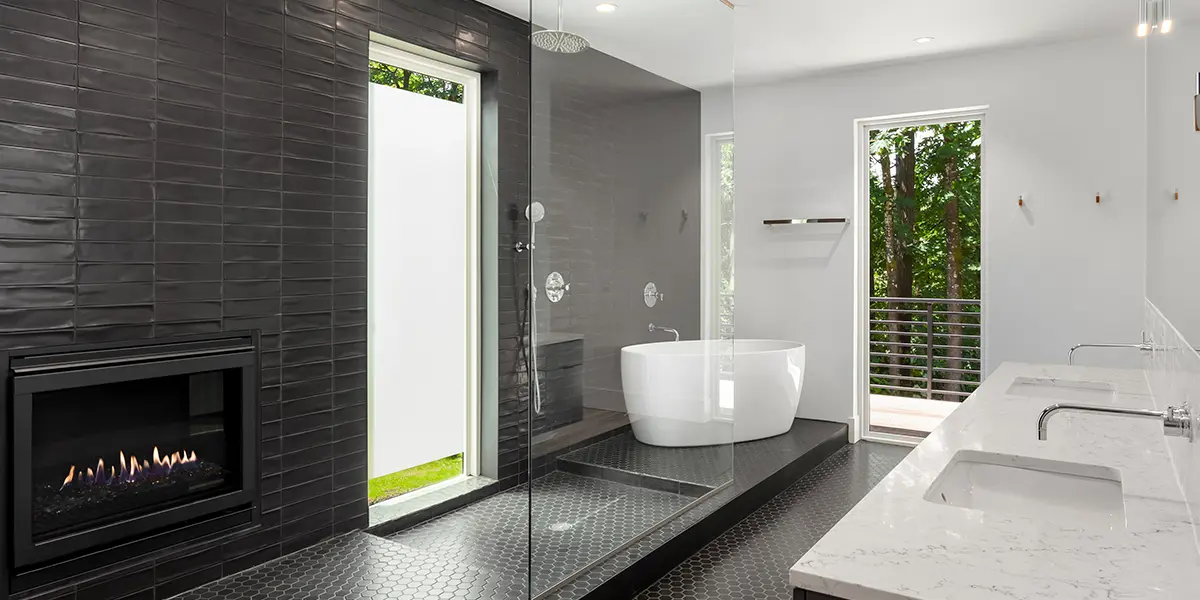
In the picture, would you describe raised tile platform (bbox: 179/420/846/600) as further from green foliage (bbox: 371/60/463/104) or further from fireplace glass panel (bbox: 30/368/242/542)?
green foliage (bbox: 371/60/463/104)

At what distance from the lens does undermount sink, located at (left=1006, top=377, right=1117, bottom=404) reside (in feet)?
8.04

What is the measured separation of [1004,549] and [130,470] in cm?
258

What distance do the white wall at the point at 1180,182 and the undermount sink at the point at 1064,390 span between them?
1.14 meters

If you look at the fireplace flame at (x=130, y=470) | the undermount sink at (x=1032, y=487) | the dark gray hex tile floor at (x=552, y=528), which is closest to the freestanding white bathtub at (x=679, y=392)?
the dark gray hex tile floor at (x=552, y=528)

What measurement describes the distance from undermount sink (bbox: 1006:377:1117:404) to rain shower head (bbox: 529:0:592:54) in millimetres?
1873

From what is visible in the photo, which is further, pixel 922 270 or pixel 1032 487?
pixel 922 270

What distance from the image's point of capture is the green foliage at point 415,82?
3.48 meters

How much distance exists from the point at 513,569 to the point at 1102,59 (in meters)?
4.14

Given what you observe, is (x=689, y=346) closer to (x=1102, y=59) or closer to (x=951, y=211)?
(x=951, y=211)

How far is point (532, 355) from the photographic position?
7.98 feet

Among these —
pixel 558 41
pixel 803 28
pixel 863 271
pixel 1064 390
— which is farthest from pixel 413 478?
pixel 863 271

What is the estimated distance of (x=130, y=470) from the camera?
A: 2.49 m

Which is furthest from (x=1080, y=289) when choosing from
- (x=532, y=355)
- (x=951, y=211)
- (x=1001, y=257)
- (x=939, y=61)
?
(x=532, y=355)

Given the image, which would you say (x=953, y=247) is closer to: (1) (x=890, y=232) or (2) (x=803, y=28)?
(1) (x=890, y=232)
